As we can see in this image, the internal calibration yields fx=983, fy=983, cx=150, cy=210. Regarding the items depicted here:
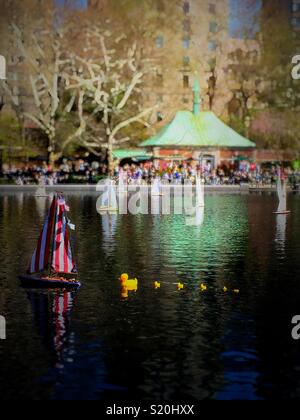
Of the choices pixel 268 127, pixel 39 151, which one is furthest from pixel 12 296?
pixel 268 127

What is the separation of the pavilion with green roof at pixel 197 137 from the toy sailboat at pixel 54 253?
5941 centimetres

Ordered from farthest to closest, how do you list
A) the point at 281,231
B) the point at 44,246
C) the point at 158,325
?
the point at 281,231
the point at 44,246
the point at 158,325

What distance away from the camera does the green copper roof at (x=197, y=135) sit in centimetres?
8044

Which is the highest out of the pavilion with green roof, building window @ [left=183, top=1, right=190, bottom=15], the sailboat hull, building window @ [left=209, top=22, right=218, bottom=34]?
building window @ [left=183, top=1, right=190, bottom=15]

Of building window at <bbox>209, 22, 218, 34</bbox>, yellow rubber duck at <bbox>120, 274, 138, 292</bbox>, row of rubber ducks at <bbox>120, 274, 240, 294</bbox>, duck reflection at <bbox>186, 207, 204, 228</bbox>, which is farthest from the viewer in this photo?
building window at <bbox>209, 22, 218, 34</bbox>

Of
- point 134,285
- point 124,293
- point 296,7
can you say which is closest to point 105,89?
point 134,285

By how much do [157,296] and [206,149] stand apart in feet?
203

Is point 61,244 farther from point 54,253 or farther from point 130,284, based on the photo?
point 130,284

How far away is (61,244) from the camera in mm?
20438

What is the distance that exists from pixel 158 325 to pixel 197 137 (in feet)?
214

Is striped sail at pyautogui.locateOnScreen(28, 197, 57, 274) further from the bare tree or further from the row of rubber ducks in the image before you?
the bare tree

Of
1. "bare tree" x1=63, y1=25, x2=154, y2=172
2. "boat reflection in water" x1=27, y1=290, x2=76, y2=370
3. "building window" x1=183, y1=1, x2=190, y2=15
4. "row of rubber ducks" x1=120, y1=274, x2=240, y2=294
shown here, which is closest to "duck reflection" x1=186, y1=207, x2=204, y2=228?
"row of rubber ducks" x1=120, y1=274, x2=240, y2=294

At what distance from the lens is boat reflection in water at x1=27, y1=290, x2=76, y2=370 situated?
1476 centimetres
